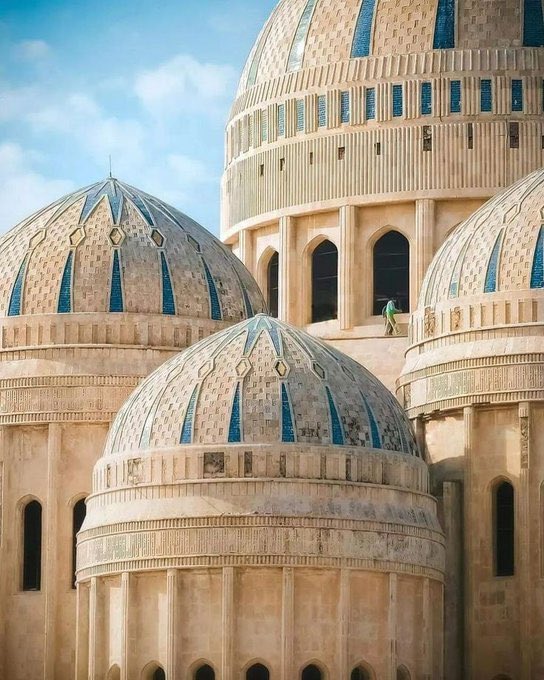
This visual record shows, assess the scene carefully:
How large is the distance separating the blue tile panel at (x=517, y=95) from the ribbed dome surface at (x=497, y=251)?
210 inches

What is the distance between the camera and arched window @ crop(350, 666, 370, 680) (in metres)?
65.1

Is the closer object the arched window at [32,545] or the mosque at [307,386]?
the mosque at [307,386]

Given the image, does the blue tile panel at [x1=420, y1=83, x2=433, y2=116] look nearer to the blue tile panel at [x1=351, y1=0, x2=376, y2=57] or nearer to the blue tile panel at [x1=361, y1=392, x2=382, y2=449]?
the blue tile panel at [x1=351, y1=0, x2=376, y2=57]

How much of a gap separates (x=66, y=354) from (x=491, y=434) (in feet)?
31.5

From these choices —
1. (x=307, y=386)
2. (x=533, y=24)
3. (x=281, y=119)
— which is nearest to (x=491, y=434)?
(x=307, y=386)

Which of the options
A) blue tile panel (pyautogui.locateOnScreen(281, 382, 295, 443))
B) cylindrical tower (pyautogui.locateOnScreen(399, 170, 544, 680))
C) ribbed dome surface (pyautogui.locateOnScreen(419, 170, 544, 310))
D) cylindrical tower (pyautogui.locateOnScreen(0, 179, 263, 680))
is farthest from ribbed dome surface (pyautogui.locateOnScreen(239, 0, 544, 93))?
Answer: blue tile panel (pyautogui.locateOnScreen(281, 382, 295, 443))

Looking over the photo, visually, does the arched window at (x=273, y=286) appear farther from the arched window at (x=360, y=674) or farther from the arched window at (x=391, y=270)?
the arched window at (x=360, y=674)

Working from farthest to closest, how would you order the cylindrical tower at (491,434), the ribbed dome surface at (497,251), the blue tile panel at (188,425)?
1. the ribbed dome surface at (497,251)
2. the cylindrical tower at (491,434)
3. the blue tile panel at (188,425)

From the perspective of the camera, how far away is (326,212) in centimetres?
7938

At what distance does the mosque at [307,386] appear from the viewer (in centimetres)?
6512

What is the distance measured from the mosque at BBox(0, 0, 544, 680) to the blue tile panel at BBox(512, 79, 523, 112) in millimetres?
53

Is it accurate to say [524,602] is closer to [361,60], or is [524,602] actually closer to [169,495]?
[169,495]

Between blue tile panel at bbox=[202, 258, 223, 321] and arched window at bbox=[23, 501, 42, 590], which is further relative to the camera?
blue tile panel at bbox=[202, 258, 223, 321]

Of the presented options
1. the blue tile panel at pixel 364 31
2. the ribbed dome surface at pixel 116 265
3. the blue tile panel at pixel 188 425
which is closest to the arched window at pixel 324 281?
the ribbed dome surface at pixel 116 265
